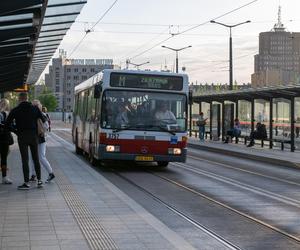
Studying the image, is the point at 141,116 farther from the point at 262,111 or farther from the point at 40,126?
the point at 262,111

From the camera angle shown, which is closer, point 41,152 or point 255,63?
point 41,152

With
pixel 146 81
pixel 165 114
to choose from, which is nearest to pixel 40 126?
pixel 165 114

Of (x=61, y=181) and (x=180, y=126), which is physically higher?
(x=180, y=126)

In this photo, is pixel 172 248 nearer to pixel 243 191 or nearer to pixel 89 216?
pixel 89 216

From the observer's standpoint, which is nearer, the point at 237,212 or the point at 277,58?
the point at 237,212

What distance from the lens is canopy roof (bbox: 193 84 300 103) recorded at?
25.6 metres

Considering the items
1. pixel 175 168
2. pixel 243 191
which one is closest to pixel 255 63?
pixel 175 168

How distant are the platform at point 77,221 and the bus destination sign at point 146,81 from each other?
16.6 feet

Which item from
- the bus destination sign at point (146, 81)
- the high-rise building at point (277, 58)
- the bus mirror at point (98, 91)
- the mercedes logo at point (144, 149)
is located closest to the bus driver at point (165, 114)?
the bus destination sign at point (146, 81)

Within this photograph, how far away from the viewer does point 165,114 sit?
57.3 ft

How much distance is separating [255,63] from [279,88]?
5093 centimetres

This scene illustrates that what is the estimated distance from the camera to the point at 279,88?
1009 inches

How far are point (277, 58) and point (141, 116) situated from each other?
56.2 meters

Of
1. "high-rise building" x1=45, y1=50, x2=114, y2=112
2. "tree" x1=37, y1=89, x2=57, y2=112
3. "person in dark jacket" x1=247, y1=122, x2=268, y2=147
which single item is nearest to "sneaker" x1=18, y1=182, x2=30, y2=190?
"person in dark jacket" x1=247, y1=122, x2=268, y2=147
